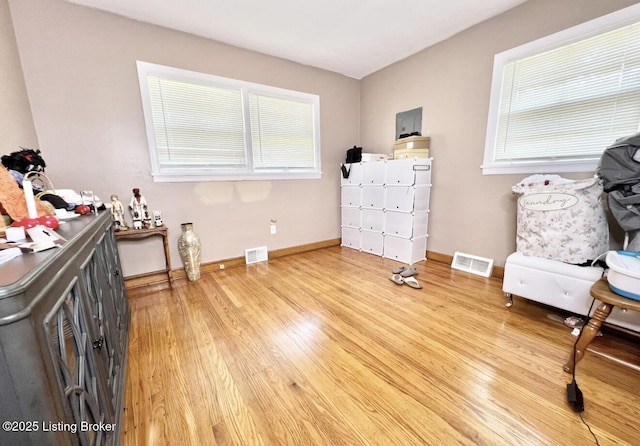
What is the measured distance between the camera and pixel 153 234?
2.46 meters

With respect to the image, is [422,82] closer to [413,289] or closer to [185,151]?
[413,289]

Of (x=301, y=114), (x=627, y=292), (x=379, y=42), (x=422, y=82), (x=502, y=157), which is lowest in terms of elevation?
(x=627, y=292)

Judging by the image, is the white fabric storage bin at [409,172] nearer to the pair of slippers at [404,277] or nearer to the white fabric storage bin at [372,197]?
the white fabric storage bin at [372,197]

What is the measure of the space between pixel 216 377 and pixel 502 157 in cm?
304

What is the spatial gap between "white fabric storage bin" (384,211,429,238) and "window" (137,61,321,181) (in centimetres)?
126

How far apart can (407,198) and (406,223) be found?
0.30 meters

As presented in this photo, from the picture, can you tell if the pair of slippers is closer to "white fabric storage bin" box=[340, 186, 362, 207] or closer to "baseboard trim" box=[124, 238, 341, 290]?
"white fabric storage bin" box=[340, 186, 362, 207]

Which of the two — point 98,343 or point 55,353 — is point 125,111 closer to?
point 98,343

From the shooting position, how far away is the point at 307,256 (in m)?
3.44

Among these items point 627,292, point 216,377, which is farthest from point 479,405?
point 216,377

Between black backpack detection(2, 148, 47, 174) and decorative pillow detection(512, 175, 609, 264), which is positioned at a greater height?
black backpack detection(2, 148, 47, 174)

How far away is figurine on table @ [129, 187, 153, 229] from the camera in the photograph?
231 centimetres

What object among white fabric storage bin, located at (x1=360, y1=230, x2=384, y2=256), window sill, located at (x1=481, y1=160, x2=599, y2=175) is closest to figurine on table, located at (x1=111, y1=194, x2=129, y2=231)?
white fabric storage bin, located at (x1=360, y1=230, x2=384, y2=256)

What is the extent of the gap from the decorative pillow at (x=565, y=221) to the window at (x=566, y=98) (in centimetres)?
46
